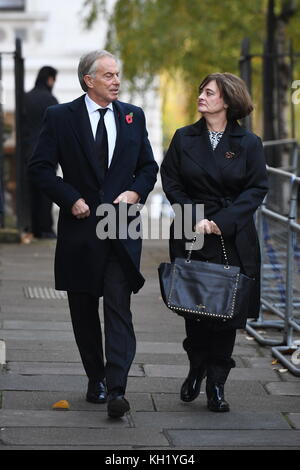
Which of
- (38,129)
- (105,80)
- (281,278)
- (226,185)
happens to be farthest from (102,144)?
(38,129)

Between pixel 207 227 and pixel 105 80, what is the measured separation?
864mm

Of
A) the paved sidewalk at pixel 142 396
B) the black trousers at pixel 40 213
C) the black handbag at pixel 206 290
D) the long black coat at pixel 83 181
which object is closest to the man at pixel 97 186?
the long black coat at pixel 83 181

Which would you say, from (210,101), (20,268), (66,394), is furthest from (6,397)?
(20,268)

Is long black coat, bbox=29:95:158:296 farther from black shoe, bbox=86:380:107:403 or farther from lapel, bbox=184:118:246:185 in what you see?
black shoe, bbox=86:380:107:403

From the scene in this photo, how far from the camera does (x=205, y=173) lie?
6.12 metres

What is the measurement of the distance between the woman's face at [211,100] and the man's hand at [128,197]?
0.53 metres

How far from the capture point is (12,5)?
21.1m

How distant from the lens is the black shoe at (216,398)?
6.20m

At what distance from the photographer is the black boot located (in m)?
6.20

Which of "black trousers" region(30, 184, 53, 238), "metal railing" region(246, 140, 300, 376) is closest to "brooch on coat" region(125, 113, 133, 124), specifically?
"metal railing" region(246, 140, 300, 376)

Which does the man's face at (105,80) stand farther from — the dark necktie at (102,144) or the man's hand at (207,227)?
the man's hand at (207,227)
